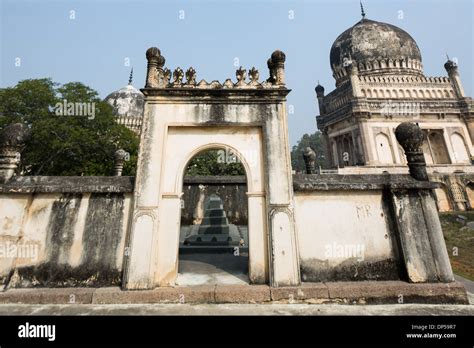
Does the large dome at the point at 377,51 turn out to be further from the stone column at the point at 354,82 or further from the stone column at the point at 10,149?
the stone column at the point at 10,149

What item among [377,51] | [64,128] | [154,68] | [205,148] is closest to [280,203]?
[205,148]

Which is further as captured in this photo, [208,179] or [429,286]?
[208,179]

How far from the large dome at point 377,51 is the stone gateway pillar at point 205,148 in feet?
107

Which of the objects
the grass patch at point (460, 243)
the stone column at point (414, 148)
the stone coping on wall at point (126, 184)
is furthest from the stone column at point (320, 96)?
the stone coping on wall at point (126, 184)

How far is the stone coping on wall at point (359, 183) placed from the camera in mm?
5223

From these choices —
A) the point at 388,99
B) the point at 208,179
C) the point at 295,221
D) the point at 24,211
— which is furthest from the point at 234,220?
the point at 388,99

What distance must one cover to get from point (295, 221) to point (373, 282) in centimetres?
192

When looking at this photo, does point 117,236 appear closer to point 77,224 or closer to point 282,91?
point 77,224

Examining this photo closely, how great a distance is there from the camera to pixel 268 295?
460 cm

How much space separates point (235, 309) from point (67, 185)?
436 centimetres

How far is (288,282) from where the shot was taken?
15.6 ft

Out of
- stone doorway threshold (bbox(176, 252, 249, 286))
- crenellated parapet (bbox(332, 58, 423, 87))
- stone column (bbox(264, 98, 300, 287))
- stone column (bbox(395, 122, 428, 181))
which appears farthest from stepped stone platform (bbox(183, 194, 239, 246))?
crenellated parapet (bbox(332, 58, 423, 87))

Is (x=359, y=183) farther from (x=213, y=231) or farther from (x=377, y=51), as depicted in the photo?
(x=377, y=51)
